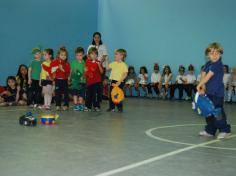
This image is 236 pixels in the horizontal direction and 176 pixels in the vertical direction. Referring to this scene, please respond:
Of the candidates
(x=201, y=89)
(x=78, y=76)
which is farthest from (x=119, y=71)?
(x=201, y=89)

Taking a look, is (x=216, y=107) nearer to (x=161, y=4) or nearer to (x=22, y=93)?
(x=22, y=93)

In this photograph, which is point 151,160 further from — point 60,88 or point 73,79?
point 73,79

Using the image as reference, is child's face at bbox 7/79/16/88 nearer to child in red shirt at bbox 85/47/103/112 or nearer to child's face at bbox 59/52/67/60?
child's face at bbox 59/52/67/60

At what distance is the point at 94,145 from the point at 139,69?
13129 millimetres

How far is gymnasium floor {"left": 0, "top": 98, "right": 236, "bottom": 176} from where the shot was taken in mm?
4723

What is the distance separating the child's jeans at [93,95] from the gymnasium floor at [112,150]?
233cm

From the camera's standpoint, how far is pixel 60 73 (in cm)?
1161

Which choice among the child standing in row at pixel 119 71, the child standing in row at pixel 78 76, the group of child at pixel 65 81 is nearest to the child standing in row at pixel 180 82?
the group of child at pixel 65 81

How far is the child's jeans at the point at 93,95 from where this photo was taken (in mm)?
11445

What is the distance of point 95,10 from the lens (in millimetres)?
19859

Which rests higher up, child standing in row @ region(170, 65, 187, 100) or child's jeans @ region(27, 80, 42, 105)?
child standing in row @ region(170, 65, 187, 100)

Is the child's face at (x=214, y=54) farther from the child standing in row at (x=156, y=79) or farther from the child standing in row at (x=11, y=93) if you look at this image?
the child standing in row at (x=156, y=79)

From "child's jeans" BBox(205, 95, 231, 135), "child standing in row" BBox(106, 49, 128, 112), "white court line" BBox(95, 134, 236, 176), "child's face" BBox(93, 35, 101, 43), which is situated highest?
"child's face" BBox(93, 35, 101, 43)

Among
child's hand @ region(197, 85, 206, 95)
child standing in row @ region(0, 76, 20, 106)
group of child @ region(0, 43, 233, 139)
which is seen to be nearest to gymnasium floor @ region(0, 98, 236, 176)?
child's hand @ region(197, 85, 206, 95)
